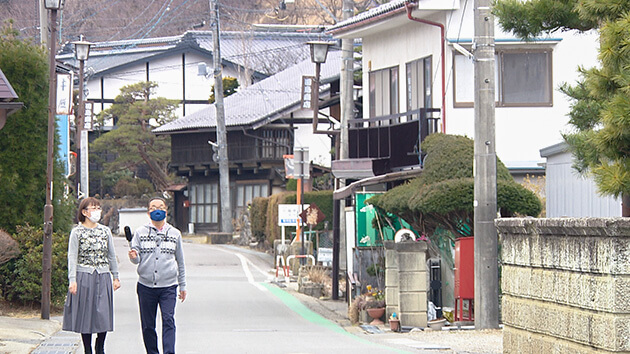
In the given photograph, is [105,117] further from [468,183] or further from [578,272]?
[578,272]

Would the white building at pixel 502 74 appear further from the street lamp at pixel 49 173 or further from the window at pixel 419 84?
the street lamp at pixel 49 173

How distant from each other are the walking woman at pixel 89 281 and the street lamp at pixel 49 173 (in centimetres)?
653

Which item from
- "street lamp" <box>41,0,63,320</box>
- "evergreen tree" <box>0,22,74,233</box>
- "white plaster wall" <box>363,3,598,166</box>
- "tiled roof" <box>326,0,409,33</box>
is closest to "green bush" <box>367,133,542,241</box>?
"white plaster wall" <box>363,3,598,166</box>

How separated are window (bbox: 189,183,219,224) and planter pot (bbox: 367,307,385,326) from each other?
3714cm

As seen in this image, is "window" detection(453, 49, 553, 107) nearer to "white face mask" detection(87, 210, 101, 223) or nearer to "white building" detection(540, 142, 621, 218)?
"white building" detection(540, 142, 621, 218)

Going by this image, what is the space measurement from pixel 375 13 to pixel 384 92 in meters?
2.67

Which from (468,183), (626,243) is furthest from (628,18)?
(468,183)

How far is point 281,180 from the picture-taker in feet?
165

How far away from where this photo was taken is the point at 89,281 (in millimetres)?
10594

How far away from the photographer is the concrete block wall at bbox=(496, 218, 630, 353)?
8.02 metres

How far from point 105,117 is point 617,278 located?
5040cm

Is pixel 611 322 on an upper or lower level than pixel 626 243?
lower

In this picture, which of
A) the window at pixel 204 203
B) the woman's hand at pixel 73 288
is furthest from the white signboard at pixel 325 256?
the window at pixel 204 203

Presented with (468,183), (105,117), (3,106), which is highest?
(105,117)
